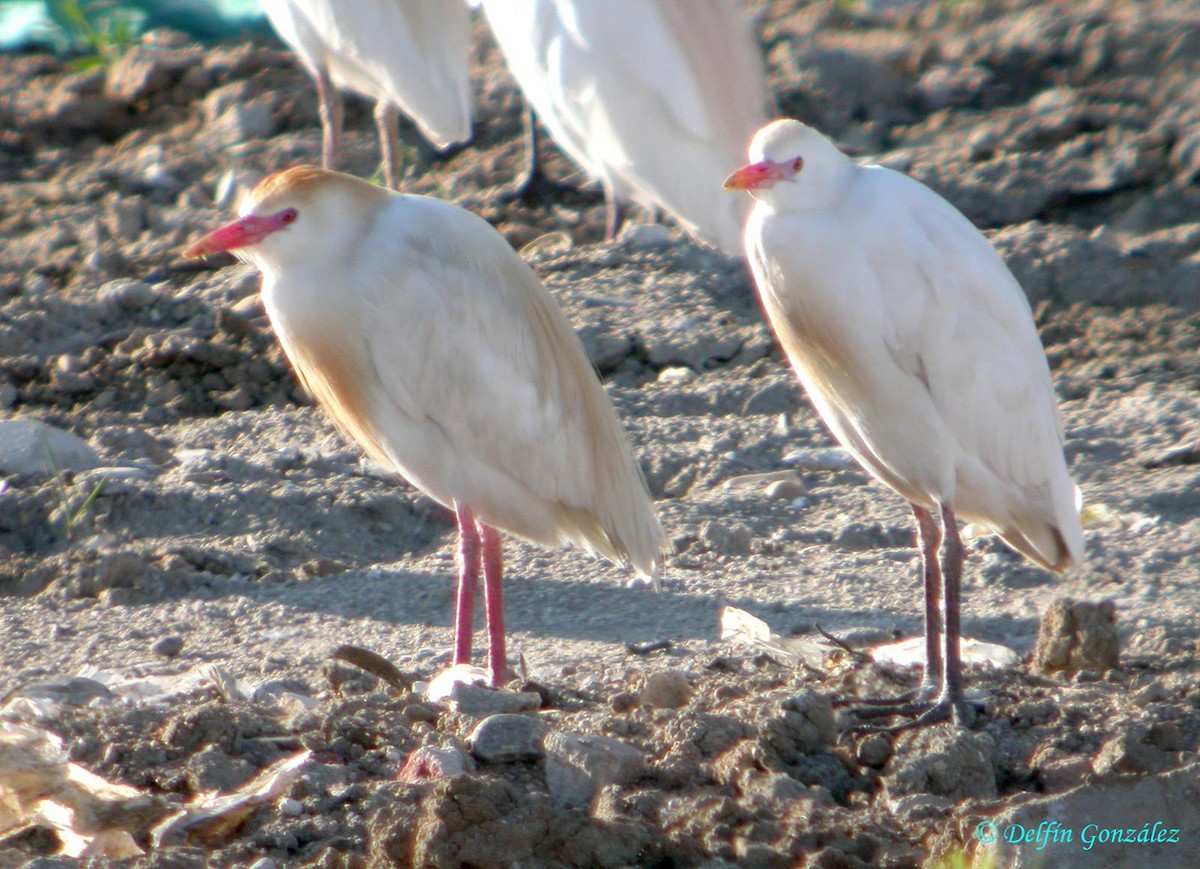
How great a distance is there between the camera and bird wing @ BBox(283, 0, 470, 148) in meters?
6.86

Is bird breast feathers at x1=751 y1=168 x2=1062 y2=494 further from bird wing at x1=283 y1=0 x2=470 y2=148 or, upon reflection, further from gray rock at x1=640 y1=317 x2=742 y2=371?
bird wing at x1=283 y1=0 x2=470 y2=148

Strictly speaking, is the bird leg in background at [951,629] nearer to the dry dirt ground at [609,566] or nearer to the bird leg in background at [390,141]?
the dry dirt ground at [609,566]

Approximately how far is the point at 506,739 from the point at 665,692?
426 mm

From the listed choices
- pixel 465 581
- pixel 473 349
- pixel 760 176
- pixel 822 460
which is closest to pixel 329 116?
pixel 822 460

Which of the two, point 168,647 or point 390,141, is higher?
point 390,141

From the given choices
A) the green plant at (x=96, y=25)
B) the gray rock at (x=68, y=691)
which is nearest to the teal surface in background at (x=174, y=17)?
the green plant at (x=96, y=25)

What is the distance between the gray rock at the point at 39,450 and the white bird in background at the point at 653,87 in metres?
2.30

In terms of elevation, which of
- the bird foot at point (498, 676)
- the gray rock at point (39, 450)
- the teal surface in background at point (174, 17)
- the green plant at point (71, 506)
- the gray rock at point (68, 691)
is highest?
the teal surface in background at point (174, 17)

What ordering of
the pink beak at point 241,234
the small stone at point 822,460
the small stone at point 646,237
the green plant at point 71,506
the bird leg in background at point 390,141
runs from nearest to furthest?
the pink beak at point 241,234 < the green plant at point 71,506 < the small stone at point 822,460 < the small stone at point 646,237 < the bird leg in background at point 390,141

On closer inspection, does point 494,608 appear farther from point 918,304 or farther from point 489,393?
point 918,304

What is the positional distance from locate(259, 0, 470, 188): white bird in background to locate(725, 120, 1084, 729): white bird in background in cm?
347

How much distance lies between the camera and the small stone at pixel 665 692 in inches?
139

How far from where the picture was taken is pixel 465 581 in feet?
13.5

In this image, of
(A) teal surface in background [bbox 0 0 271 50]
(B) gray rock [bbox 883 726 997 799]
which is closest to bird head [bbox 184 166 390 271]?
(B) gray rock [bbox 883 726 997 799]
